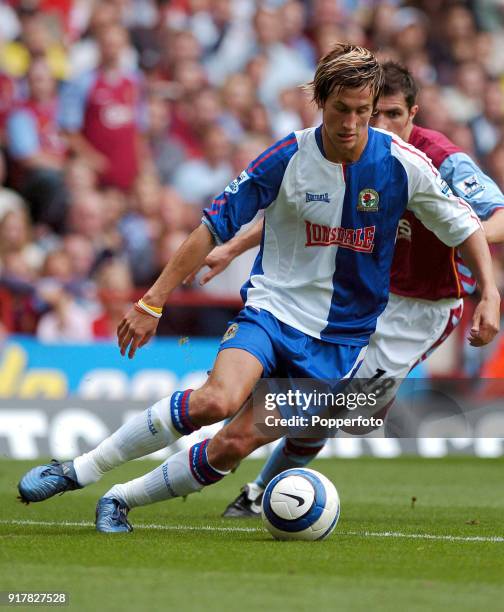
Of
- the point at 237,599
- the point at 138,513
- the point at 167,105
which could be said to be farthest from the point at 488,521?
the point at 167,105

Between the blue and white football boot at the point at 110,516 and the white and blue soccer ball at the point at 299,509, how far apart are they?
0.76 m

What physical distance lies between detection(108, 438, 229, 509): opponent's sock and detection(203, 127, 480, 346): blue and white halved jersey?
2.88 ft

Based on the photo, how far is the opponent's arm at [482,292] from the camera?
19.5 ft

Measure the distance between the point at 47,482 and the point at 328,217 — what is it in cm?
198

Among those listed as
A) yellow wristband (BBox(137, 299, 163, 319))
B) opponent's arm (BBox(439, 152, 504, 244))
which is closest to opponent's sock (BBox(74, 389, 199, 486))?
yellow wristband (BBox(137, 299, 163, 319))

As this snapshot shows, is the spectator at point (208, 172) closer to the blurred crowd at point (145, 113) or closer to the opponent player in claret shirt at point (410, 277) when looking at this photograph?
the blurred crowd at point (145, 113)

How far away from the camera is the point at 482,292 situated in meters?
6.17

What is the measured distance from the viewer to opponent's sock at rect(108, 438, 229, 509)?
625 cm

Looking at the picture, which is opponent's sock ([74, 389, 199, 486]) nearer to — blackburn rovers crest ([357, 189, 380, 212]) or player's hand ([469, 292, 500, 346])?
blackburn rovers crest ([357, 189, 380, 212])

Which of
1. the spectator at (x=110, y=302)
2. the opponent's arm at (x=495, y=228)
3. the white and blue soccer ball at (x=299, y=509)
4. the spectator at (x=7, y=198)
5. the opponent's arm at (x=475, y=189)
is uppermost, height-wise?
the spectator at (x=7, y=198)

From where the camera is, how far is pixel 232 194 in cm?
637

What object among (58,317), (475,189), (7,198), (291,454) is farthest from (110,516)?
(7,198)

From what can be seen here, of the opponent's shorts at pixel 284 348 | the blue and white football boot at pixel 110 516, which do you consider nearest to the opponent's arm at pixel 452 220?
the opponent's shorts at pixel 284 348

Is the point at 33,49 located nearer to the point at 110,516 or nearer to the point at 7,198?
the point at 7,198
